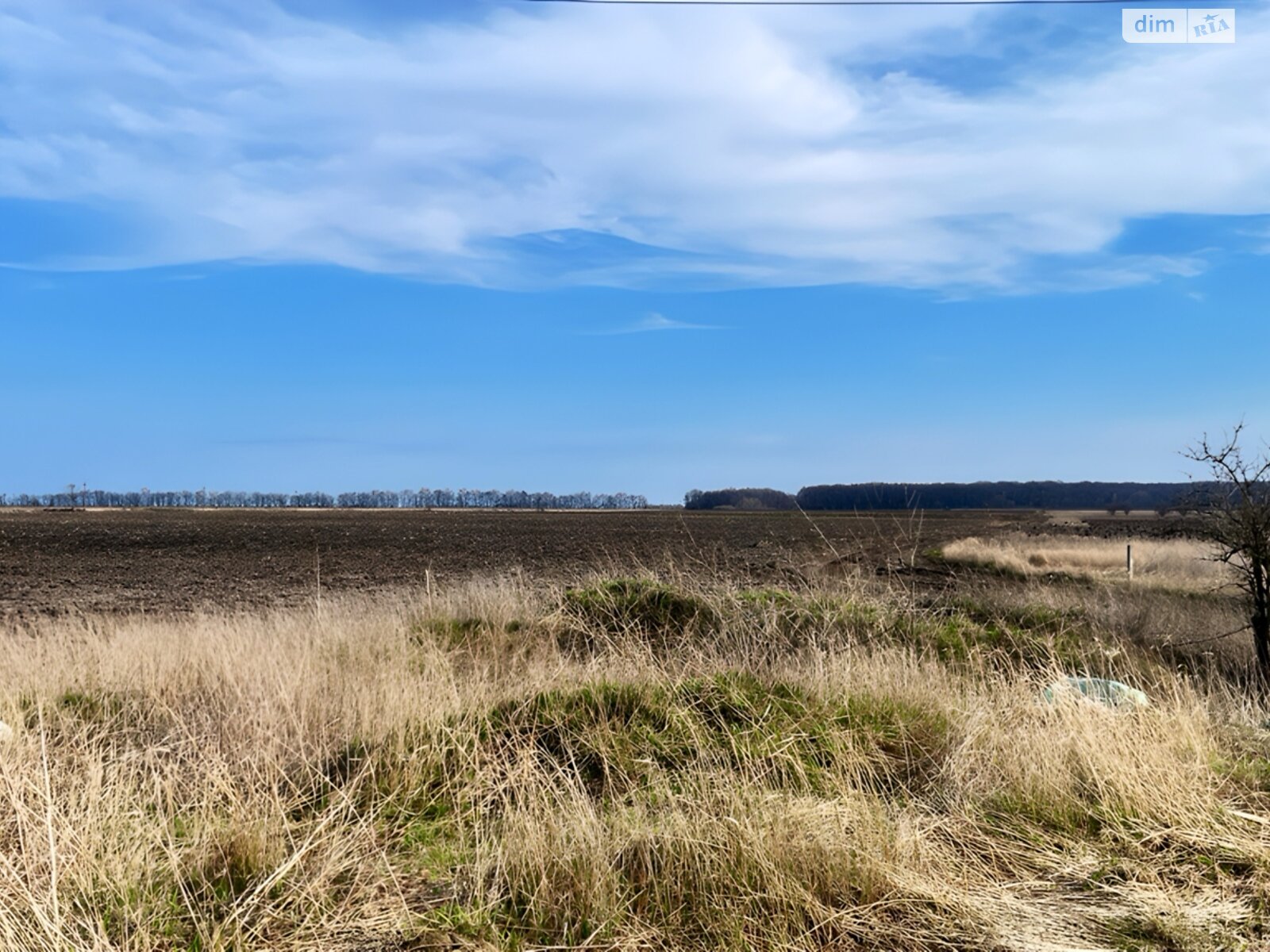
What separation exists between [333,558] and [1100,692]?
31.4m

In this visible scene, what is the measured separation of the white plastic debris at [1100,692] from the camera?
6902mm

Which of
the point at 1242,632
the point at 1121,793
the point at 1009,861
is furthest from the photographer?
the point at 1242,632

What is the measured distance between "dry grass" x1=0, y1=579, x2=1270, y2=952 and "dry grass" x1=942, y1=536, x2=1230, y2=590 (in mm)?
17854

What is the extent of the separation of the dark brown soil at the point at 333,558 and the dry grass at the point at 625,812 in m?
3.33

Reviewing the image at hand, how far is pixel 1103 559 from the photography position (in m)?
29.3

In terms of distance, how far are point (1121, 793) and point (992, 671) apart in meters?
3.76

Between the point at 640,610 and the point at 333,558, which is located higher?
the point at 640,610

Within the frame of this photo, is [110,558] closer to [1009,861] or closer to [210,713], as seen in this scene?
[210,713]

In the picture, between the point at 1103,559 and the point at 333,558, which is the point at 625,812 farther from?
the point at 333,558

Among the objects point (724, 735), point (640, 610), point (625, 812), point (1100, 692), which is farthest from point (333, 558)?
point (625, 812)

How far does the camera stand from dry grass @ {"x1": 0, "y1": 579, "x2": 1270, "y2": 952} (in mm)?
3910

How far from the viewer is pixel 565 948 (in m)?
3.70

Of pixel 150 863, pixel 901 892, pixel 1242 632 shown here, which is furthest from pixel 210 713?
pixel 1242 632

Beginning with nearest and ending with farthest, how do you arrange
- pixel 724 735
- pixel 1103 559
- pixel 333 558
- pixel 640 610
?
pixel 724 735 < pixel 640 610 < pixel 1103 559 < pixel 333 558
